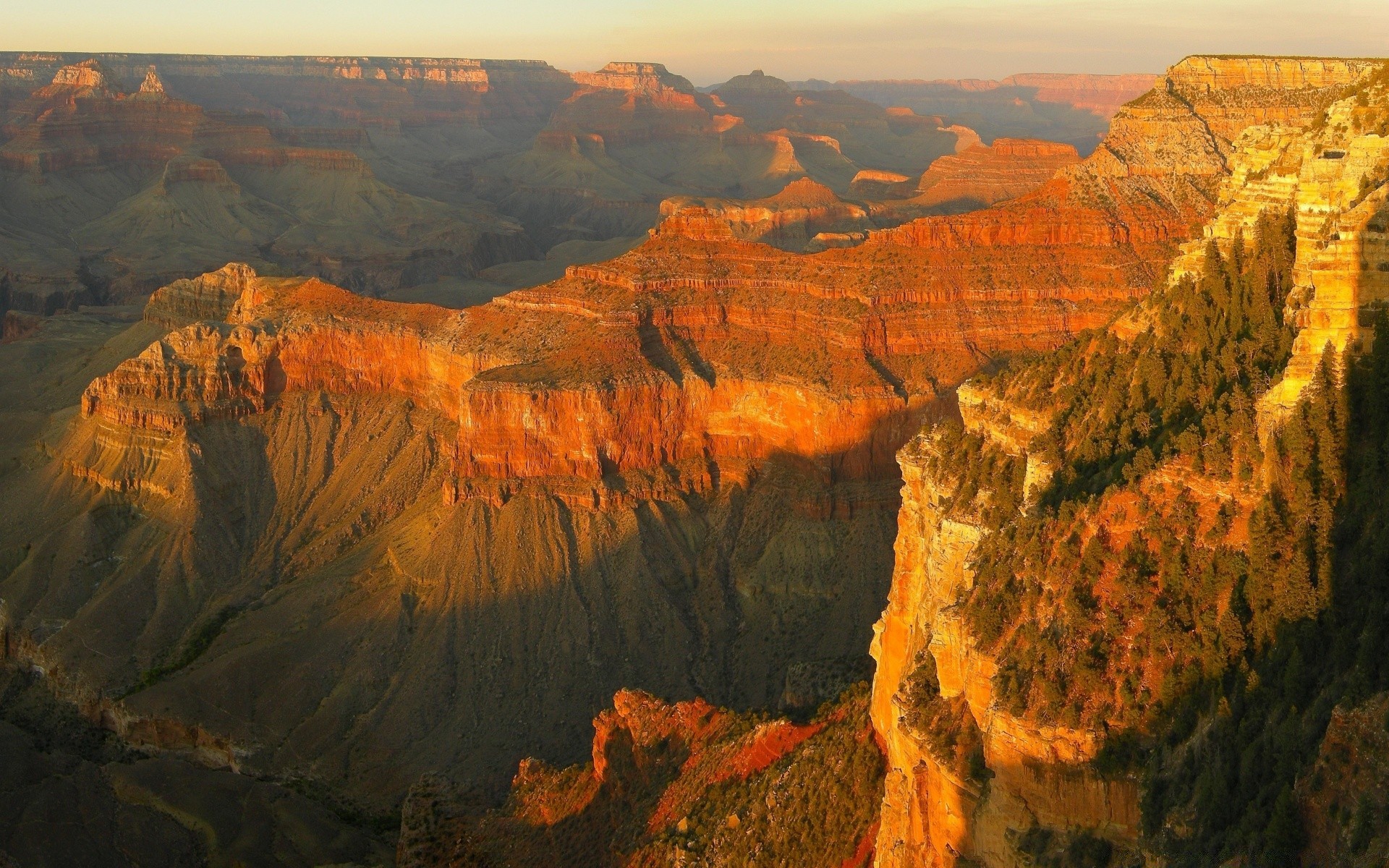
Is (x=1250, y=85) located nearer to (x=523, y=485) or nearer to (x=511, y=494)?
(x=523, y=485)

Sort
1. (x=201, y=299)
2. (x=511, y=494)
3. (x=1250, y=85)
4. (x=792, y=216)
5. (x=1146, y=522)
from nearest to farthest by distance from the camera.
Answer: (x=1146, y=522), (x=511, y=494), (x=1250, y=85), (x=201, y=299), (x=792, y=216)

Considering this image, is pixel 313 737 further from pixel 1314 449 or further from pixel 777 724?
pixel 1314 449

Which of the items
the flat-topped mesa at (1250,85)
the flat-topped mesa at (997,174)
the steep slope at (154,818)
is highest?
the flat-topped mesa at (1250,85)

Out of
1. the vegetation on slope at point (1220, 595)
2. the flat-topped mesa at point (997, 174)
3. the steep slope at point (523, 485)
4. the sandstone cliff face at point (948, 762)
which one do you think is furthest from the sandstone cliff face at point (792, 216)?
the vegetation on slope at point (1220, 595)

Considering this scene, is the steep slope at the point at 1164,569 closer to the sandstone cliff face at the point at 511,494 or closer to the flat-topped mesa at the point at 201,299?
the sandstone cliff face at the point at 511,494

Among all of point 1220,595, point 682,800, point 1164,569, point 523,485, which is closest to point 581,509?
point 523,485

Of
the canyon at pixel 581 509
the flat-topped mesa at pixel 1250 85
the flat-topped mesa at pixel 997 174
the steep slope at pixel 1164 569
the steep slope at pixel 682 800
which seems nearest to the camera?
the steep slope at pixel 1164 569

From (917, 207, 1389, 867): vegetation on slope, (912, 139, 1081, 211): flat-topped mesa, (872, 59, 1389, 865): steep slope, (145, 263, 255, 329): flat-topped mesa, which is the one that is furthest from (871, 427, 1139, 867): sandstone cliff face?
(912, 139, 1081, 211): flat-topped mesa

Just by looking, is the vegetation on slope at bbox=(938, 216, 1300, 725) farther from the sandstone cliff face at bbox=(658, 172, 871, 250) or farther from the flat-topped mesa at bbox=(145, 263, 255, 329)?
the sandstone cliff face at bbox=(658, 172, 871, 250)

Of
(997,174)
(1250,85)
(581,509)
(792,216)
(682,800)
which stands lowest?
(581,509)

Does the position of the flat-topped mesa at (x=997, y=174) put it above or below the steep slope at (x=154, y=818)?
above
